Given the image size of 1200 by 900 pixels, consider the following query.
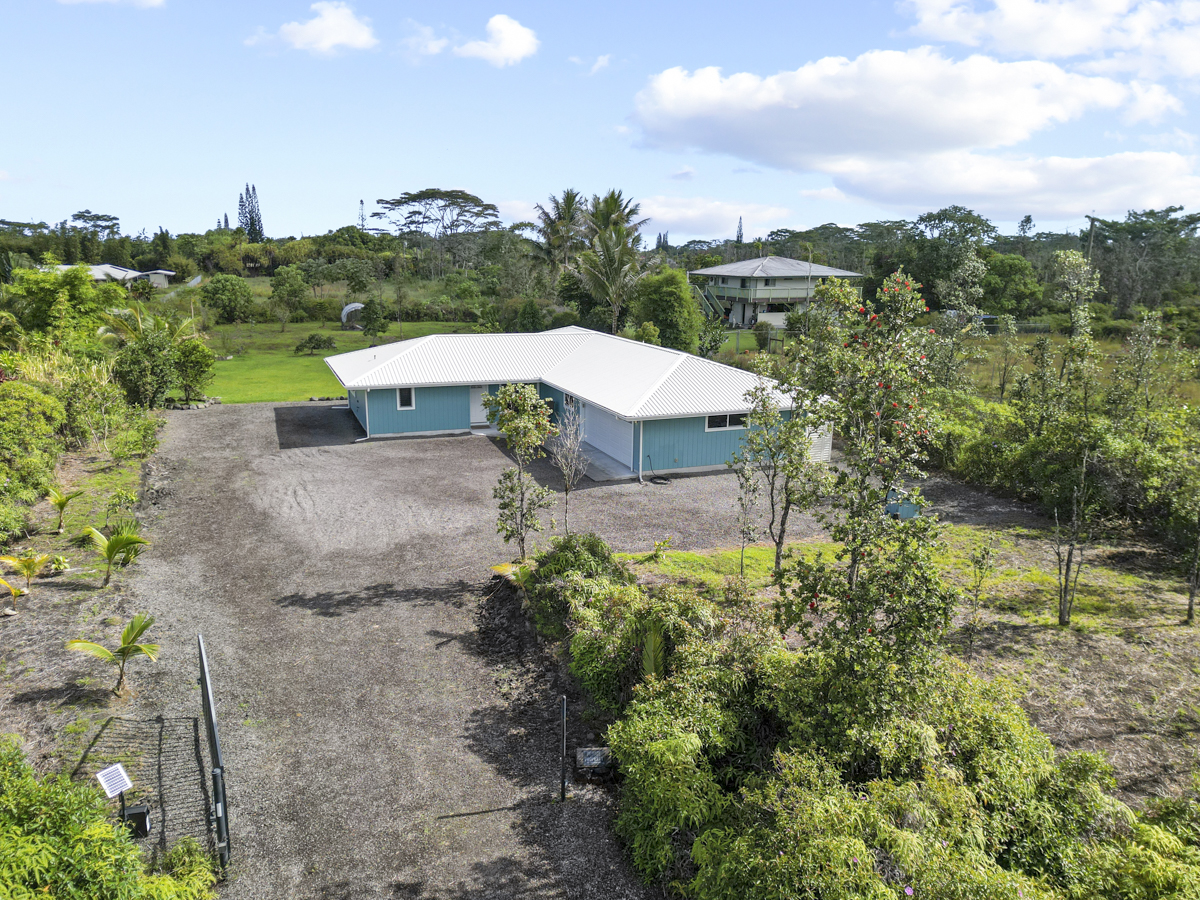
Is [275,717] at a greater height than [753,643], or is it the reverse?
[753,643]

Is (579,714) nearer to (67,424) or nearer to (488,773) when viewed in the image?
(488,773)

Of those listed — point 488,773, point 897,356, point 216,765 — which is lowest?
point 488,773

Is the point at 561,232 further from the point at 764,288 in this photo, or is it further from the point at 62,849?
the point at 62,849

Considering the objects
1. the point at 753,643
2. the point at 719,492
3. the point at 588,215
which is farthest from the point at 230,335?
the point at 753,643

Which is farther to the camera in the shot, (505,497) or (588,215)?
(588,215)

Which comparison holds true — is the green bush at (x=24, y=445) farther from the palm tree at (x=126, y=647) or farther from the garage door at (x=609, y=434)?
the garage door at (x=609, y=434)
